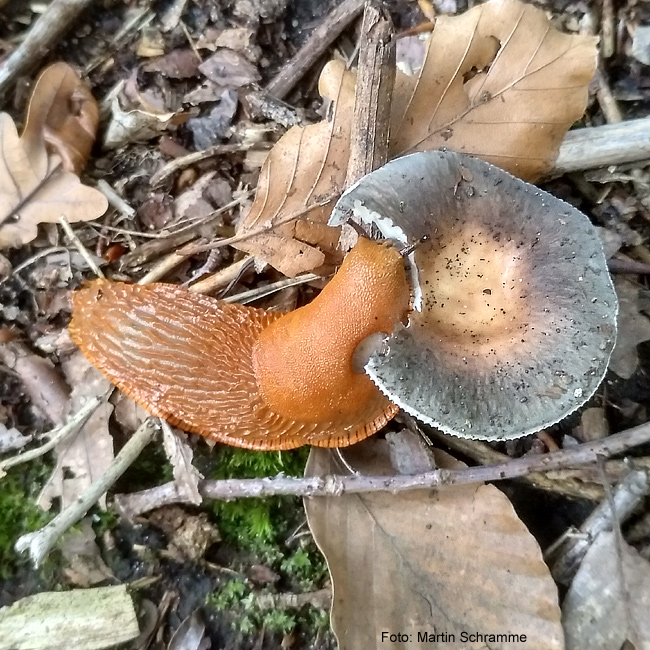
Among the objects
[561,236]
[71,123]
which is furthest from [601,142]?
[71,123]

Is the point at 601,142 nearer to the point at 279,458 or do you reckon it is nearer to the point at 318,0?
the point at 318,0

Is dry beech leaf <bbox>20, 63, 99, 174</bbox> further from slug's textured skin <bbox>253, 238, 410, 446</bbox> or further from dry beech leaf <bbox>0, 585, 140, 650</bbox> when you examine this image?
dry beech leaf <bbox>0, 585, 140, 650</bbox>

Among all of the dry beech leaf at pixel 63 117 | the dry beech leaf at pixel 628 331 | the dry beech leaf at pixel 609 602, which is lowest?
the dry beech leaf at pixel 609 602

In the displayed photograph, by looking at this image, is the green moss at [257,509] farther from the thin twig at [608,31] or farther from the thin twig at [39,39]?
the thin twig at [608,31]

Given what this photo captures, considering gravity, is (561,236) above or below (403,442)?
above

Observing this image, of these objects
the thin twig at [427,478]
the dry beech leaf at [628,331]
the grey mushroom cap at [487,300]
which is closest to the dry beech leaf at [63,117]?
the grey mushroom cap at [487,300]

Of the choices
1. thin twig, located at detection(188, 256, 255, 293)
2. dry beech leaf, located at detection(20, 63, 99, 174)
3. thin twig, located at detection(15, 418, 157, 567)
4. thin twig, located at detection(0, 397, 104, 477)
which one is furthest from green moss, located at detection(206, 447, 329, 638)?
dry beech leaf, located at detection(20, 63, 99, 174)
